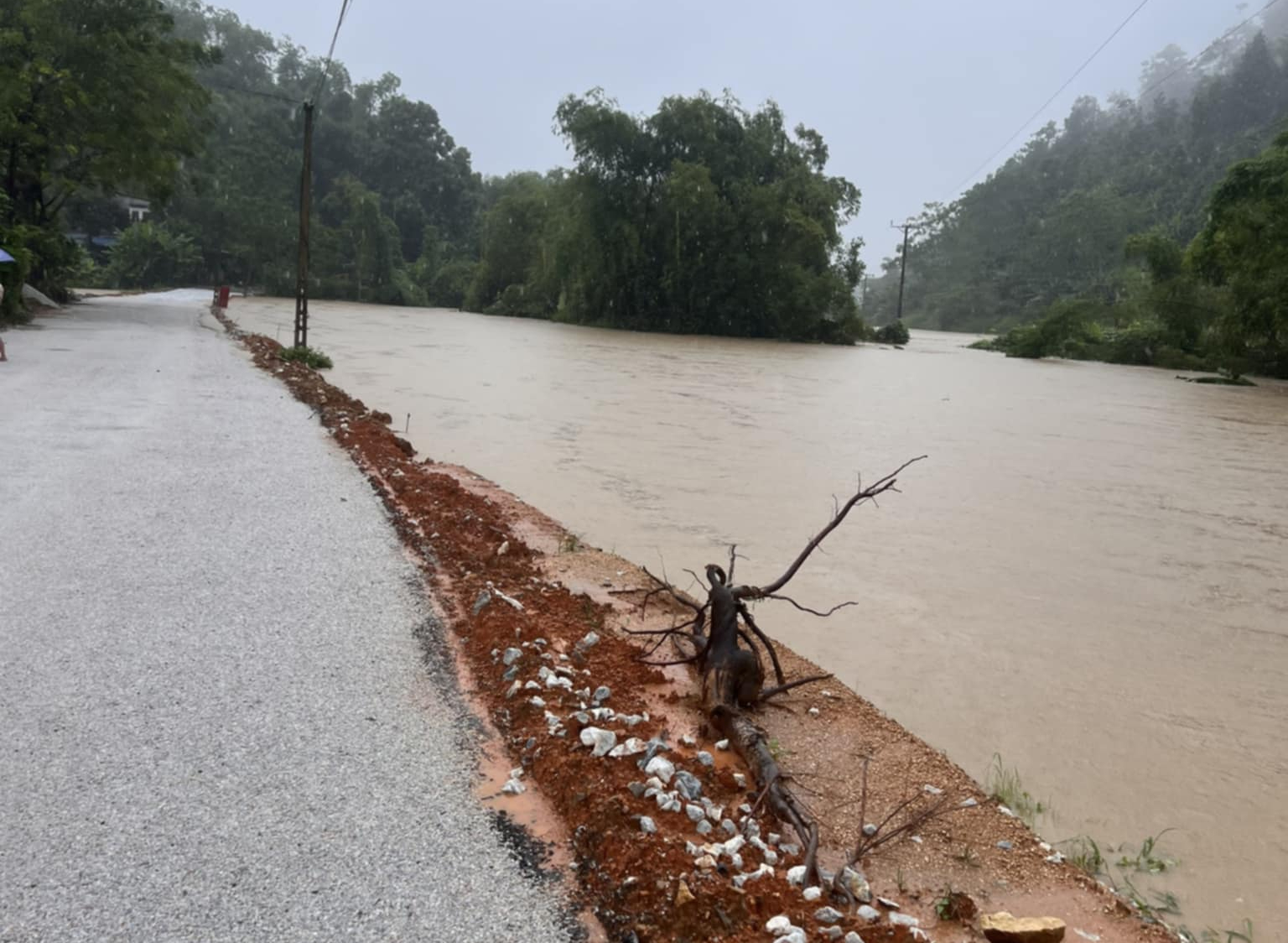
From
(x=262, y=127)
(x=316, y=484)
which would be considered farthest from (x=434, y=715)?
(x=262, y=127)

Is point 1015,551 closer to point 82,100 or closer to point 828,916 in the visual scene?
point 828,916

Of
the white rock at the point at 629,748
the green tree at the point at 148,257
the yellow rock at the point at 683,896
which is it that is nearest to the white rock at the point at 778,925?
the yellow rock at the point at 683,896

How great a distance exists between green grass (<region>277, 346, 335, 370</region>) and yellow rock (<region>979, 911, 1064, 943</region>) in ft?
47.4

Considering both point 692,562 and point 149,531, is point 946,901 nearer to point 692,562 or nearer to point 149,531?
point 692,562

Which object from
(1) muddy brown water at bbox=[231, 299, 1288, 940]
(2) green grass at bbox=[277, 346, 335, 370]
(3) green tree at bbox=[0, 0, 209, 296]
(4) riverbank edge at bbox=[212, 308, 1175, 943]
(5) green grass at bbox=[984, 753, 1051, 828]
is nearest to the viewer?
(4) riverbank edge at bbox=[212, 308, 1175, 943]

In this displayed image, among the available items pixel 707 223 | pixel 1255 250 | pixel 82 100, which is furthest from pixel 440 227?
pixel 1255 250

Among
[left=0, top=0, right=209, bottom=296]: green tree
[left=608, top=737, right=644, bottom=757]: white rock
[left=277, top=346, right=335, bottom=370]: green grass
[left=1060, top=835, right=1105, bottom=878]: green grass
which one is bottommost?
[left=1060, top=835, right=1105, bottom=878]: green grass

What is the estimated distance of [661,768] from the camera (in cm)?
278

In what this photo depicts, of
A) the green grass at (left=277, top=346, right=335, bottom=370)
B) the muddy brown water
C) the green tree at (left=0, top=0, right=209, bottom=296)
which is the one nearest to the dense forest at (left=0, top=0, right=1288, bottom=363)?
the green tree at (left=0, top=0, right=209, bottom=296)

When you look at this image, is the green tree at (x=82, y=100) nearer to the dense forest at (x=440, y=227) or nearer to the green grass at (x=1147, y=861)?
the dense forest at (x=440, y=227)

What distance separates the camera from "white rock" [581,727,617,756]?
287 centimetres

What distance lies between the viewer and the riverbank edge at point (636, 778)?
7.25ft

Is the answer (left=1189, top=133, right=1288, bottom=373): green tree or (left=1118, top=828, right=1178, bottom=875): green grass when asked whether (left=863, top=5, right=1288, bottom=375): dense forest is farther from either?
(left=1118, top=828, right=1178, bottom=875): green grass

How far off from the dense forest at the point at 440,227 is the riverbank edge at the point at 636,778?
15.9 meters
